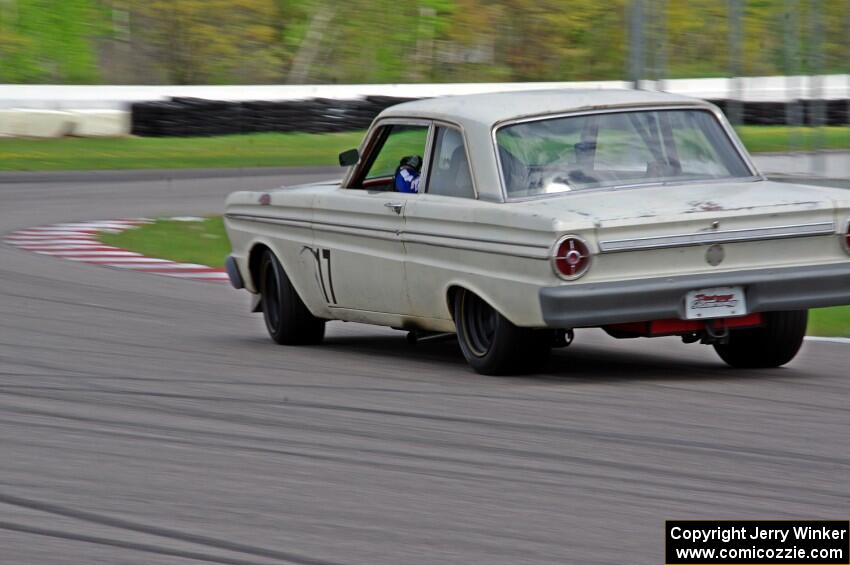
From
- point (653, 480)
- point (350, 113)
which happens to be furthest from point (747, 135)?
point (653, 480)

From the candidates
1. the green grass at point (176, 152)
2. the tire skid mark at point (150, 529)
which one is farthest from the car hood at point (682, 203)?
the green grass at point (176, 152)

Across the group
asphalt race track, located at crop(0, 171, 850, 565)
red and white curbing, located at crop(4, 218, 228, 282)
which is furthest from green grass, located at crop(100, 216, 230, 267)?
asphalt race track, located at crop(0, 171, 850, 565)

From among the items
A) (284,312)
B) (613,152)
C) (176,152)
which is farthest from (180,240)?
(176,152)

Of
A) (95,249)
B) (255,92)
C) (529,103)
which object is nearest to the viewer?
(529,103)

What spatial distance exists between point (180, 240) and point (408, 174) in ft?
30.1

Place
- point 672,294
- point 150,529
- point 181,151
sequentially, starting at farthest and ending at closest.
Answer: point 181,151, point 672,294, point 150,529

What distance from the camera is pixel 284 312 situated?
9.76 m

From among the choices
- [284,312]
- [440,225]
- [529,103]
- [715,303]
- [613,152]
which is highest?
[529,103]

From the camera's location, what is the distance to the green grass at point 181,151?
30.0 meters

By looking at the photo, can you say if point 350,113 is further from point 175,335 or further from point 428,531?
point 428,531

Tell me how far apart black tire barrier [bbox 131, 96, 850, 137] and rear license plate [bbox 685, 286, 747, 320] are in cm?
2619

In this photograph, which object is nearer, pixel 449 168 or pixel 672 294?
pixel 672 294

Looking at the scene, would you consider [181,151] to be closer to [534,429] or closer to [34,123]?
[34,123]

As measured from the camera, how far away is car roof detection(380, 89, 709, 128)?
8.27m
